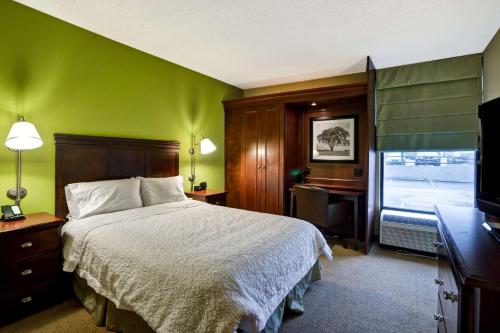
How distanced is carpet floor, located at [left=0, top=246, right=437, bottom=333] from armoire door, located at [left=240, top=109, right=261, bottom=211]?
71.1 inches

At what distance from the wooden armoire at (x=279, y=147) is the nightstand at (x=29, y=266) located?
2877mm

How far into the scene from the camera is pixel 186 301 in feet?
4.50

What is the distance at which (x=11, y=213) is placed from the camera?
86.9 inches

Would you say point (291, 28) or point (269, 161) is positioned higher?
point (291, 28)

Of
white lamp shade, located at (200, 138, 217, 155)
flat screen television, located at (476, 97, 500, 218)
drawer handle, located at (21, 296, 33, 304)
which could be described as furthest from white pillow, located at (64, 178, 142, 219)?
flat screen television, located at (476, 97, 500, 218)

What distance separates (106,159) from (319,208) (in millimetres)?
2806

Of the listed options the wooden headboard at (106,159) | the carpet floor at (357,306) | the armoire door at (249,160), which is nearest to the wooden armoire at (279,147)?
the armoire door at (249,160)

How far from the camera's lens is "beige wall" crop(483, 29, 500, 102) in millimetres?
2738

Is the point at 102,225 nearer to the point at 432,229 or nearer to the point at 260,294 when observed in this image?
the point at 260,294

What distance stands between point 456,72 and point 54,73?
476 centimetres

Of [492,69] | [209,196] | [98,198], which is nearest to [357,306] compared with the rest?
[209,196]

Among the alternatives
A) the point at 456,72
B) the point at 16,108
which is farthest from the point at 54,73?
the point at 456,72

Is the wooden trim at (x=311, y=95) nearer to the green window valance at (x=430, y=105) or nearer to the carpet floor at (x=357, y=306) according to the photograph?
the green window valance at (x=430, y=105)

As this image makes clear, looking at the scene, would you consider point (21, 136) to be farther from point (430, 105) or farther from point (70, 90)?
point (430, 105)
